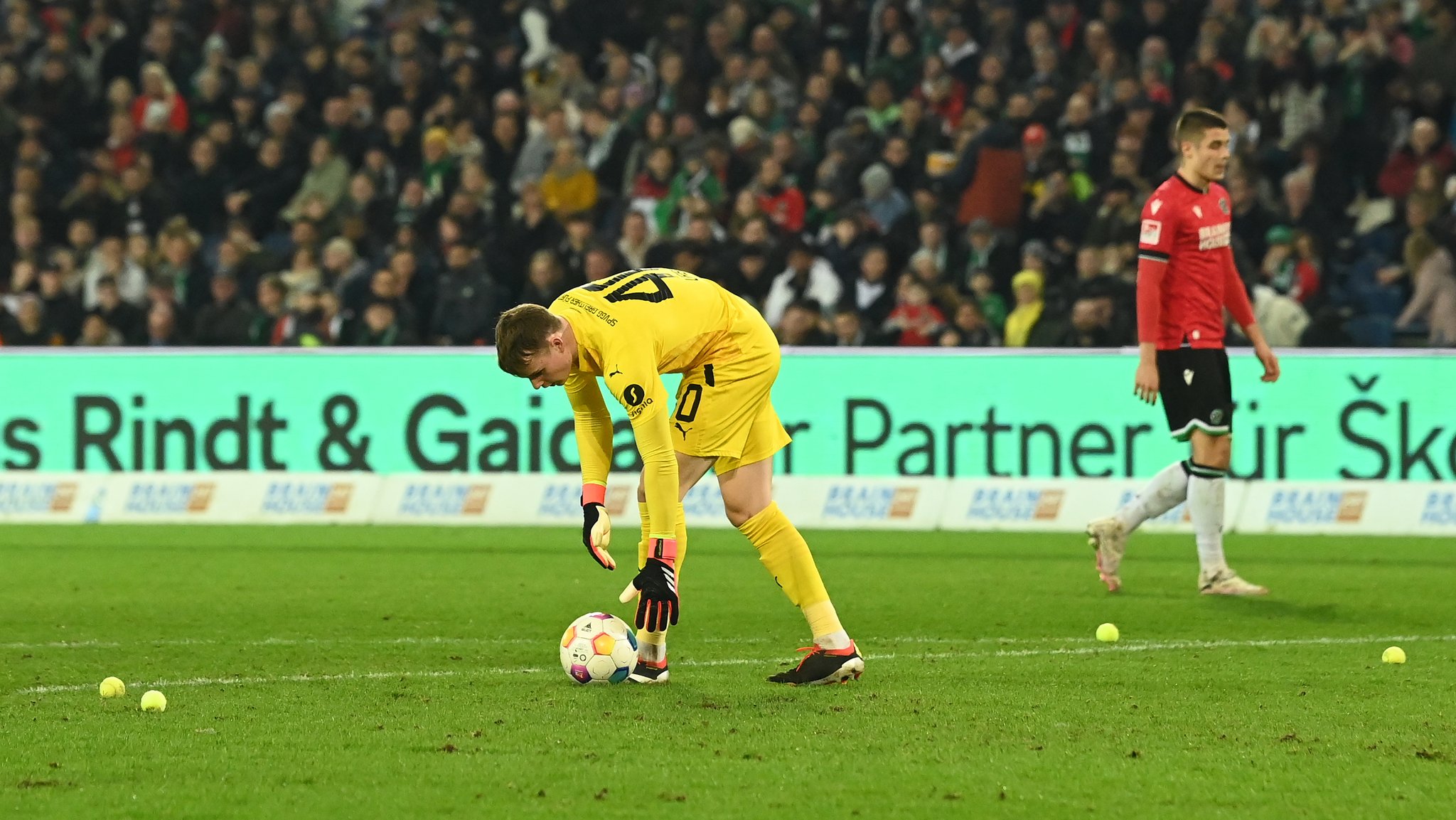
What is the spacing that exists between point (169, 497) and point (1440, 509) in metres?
8.46

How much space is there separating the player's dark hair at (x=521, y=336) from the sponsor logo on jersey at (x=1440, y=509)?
8332mm

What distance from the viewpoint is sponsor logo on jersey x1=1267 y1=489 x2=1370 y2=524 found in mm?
13383

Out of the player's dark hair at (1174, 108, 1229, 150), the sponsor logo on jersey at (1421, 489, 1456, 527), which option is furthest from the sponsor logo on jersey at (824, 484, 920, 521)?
the player's dark hair at (1174, 108, 1229, 150)

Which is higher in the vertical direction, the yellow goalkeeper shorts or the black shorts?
the yellow goalkeeper shorts

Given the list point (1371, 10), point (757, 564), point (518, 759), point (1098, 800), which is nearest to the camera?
point (1098, 800)

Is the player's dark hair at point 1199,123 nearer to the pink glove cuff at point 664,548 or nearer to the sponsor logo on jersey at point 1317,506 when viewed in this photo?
the pink glove cuff at point 664,548

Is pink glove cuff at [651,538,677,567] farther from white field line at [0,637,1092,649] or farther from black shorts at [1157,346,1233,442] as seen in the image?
black shorts at [1157,346,1233,442]

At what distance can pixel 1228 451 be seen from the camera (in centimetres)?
1009

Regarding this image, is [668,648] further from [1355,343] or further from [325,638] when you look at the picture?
[1355,343]

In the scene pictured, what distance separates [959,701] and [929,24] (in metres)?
12.8

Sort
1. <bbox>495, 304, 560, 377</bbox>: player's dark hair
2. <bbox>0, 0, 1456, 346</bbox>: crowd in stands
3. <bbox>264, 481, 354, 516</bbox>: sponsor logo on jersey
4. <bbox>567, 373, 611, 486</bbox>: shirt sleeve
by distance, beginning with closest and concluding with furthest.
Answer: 1. <bbox>495, 304, 560, 377</bbox>: player's dark hair
2. <bbox>567, 373, 611, 486</bbox>: shirt sleeve
3. <bbox>264, 481, 354, 516</bbox>: sponsor logo on jersey
4. <bbox>0, 0, 1456, 346</bbox>: crowd in stands

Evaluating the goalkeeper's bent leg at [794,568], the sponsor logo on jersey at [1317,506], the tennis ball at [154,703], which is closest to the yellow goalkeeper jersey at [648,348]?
the goalkeeper's bent leg at [794,568]

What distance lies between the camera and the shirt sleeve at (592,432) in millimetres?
7113

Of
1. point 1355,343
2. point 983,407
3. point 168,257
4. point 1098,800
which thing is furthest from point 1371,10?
point 1098,800
